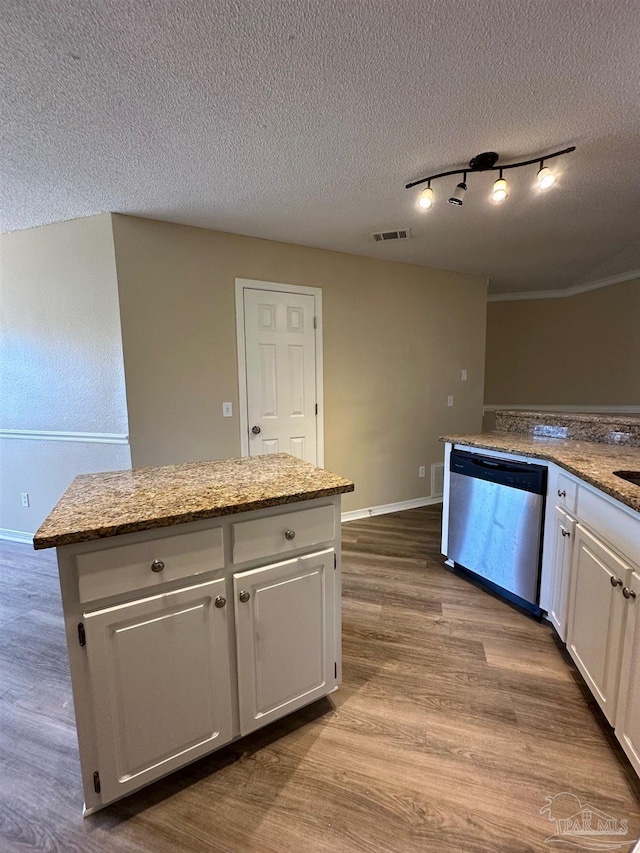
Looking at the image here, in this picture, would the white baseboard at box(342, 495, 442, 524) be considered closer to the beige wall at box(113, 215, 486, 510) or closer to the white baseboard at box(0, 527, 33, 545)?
the beige wall at box(113, 215, 486, 510)

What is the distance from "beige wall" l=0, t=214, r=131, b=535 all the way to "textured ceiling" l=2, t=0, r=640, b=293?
10.7 inches

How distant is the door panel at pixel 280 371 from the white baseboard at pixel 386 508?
0.74 metres

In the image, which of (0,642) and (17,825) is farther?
(0,642)

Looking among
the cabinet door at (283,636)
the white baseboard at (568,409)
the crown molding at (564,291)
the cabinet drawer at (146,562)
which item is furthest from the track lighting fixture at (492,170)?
the crown molding at (564,291)

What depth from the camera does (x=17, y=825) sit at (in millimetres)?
1178

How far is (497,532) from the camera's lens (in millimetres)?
2316

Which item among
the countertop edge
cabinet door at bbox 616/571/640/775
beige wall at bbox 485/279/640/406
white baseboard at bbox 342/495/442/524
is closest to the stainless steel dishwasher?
cabinet door at bbox 616/571/640/775

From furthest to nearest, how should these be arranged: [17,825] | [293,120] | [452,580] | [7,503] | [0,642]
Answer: [7,503] → [452,580] → [0,642] → [293,120] → [17,825]

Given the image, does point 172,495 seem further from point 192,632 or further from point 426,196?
point 426,196

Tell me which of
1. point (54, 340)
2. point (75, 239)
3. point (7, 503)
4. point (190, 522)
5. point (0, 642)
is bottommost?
point (0, 642)

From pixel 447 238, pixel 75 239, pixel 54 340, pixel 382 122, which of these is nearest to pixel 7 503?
pixel 54 340

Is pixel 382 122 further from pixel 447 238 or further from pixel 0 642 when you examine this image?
pixel 0 642

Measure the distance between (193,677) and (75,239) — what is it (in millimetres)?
2875

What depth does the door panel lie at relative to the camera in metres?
3.07
